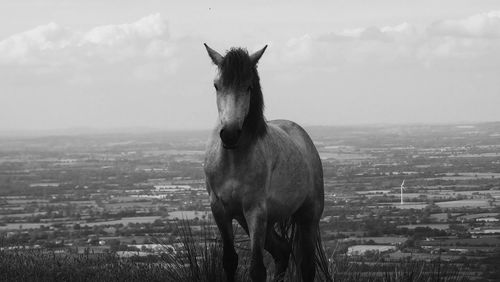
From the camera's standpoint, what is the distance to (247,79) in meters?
6.43

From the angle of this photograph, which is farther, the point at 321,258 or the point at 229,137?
the point at 321,258

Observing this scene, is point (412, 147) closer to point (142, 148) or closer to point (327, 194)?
Result: point (142, 148)

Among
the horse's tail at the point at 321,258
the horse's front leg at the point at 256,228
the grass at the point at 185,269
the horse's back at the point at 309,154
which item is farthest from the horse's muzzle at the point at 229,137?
the horse's tail at the point at 321,258

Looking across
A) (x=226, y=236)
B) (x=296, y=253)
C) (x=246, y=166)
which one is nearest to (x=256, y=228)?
(x=226, y=236)

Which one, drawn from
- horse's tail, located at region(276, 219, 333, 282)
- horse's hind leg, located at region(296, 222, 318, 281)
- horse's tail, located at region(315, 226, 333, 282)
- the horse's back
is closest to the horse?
the horse's back

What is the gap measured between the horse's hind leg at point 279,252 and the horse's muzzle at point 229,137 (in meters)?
1.73

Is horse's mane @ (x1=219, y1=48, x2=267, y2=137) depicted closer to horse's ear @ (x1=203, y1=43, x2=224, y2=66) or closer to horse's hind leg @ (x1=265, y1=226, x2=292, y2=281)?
horse's ear @ (x1=203, y1=43, x2=224, y2=66)

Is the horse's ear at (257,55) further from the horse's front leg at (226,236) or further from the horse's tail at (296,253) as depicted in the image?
the horse's tail at (296,253)

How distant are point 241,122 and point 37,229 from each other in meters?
49.1

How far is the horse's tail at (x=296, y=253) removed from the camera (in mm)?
7875

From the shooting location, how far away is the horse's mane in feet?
21.0

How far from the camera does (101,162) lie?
139250 mm

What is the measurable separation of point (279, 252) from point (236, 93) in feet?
6.39

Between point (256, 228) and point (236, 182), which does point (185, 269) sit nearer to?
point (256, 228)
